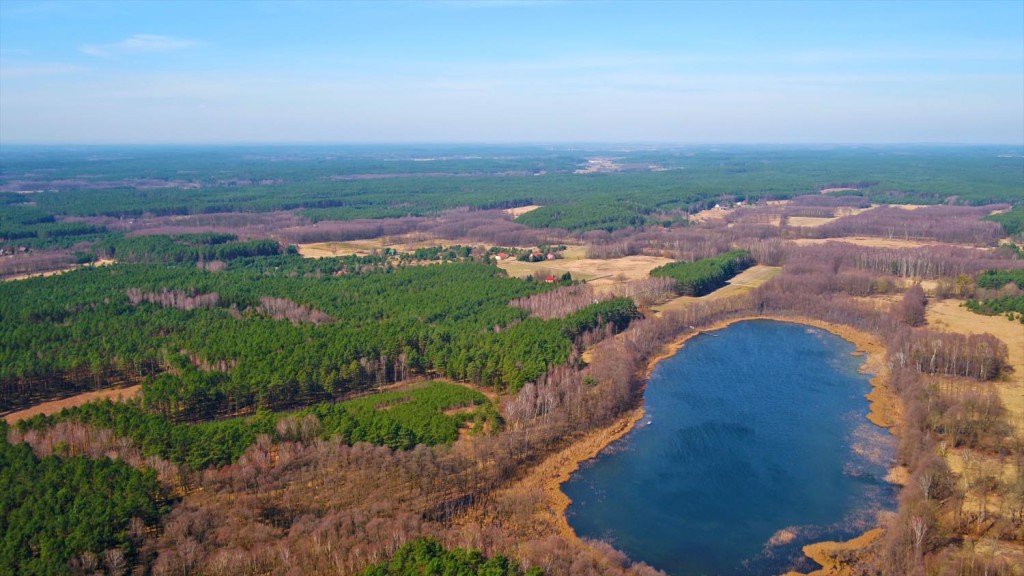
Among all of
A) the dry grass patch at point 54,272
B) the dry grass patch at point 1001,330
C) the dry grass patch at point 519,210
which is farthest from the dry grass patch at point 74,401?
the dry grass patch at point 519,210

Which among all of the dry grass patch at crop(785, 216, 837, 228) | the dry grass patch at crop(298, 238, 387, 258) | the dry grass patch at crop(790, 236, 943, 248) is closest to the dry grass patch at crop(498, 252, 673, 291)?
the dry grass patch at crop(298, 238, 387, 258)

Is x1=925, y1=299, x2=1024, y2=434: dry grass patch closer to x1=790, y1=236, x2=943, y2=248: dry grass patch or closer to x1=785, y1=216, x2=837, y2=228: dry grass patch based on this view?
x1=790, y1=236, x2=943, y2=248: dry grass patch

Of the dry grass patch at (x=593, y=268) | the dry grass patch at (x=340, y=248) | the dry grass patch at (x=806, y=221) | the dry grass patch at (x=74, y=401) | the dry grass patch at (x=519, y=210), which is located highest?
the dry grass patch at (x=519, y=210)

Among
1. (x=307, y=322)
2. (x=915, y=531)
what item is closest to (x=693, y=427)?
(x=915, y=531)

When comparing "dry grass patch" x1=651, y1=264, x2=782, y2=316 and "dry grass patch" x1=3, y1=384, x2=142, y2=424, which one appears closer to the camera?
"dry grass patch" x1=3, y1=384, x2=142, y2=424

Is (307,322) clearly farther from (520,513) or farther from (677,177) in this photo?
(677,177)

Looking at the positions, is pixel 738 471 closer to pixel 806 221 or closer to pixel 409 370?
pixel 409 370

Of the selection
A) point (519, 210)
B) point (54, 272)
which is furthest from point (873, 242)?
point (54, 272)

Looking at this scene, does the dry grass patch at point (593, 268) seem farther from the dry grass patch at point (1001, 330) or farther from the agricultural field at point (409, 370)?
the dry grass patch at point (1001, 330)

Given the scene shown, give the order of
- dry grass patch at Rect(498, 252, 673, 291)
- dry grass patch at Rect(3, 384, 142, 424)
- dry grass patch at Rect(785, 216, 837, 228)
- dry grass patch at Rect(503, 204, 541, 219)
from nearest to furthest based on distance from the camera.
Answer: dry grass patch at Rect(3, 384, 142, 424), dry grass patch at Rect(498, 252, 673, 291), dry grass patch at Rect(785, 216, 837, 228), dry grass patch at Rect(503, 204, 541, 219)
